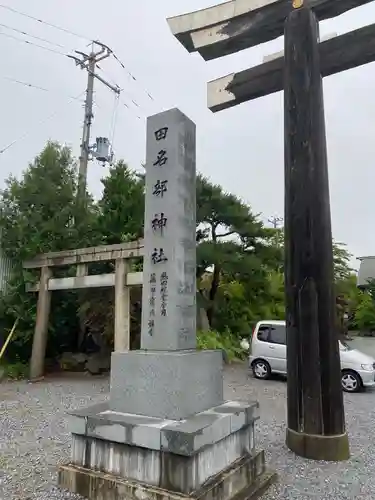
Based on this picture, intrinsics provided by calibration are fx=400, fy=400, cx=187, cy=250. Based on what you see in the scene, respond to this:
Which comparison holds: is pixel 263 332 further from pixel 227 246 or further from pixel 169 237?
pixel 169 237

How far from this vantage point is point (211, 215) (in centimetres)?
1440

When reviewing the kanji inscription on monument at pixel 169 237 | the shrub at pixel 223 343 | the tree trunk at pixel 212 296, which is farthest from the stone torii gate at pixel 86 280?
the tree trunk at pixel 212 296

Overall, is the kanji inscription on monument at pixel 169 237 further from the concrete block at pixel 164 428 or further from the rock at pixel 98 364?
the rock at pixel 98 364

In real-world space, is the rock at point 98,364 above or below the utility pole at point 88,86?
below

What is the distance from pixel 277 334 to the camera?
11.2 metres

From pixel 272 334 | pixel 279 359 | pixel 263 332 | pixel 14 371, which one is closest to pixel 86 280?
pixel 14 371

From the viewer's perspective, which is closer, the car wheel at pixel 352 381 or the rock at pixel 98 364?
the car wheel at pixel 352 381

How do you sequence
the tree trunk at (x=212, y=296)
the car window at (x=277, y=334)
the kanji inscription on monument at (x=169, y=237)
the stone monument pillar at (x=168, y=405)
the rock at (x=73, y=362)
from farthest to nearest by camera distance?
the tree trunk at (x=212, y=296), the rock at (x=73, y=362), the car window at (x=277, y=334), the kanji inscription on monument at (x=169, y=237), the stone monument pillar at (x=168, y=405)

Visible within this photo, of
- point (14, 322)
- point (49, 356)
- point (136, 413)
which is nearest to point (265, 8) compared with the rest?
point (136, 413)

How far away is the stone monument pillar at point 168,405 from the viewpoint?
10.7ft

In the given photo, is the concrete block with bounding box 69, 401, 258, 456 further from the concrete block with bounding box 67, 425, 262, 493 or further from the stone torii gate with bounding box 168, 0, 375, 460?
the stone torii gate with bounding box 168, 0, 375, 460

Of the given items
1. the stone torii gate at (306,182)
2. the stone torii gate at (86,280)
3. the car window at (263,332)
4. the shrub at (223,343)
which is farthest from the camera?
the shrub at (223,343)

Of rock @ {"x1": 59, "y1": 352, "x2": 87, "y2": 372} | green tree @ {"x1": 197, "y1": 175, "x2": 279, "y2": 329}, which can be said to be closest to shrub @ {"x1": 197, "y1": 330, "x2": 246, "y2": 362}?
green tree @ {"x1": 197, "y1": 175, "x2": 279, "y2": 329}

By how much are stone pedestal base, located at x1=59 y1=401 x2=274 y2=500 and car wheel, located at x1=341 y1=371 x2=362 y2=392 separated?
6557 mm
